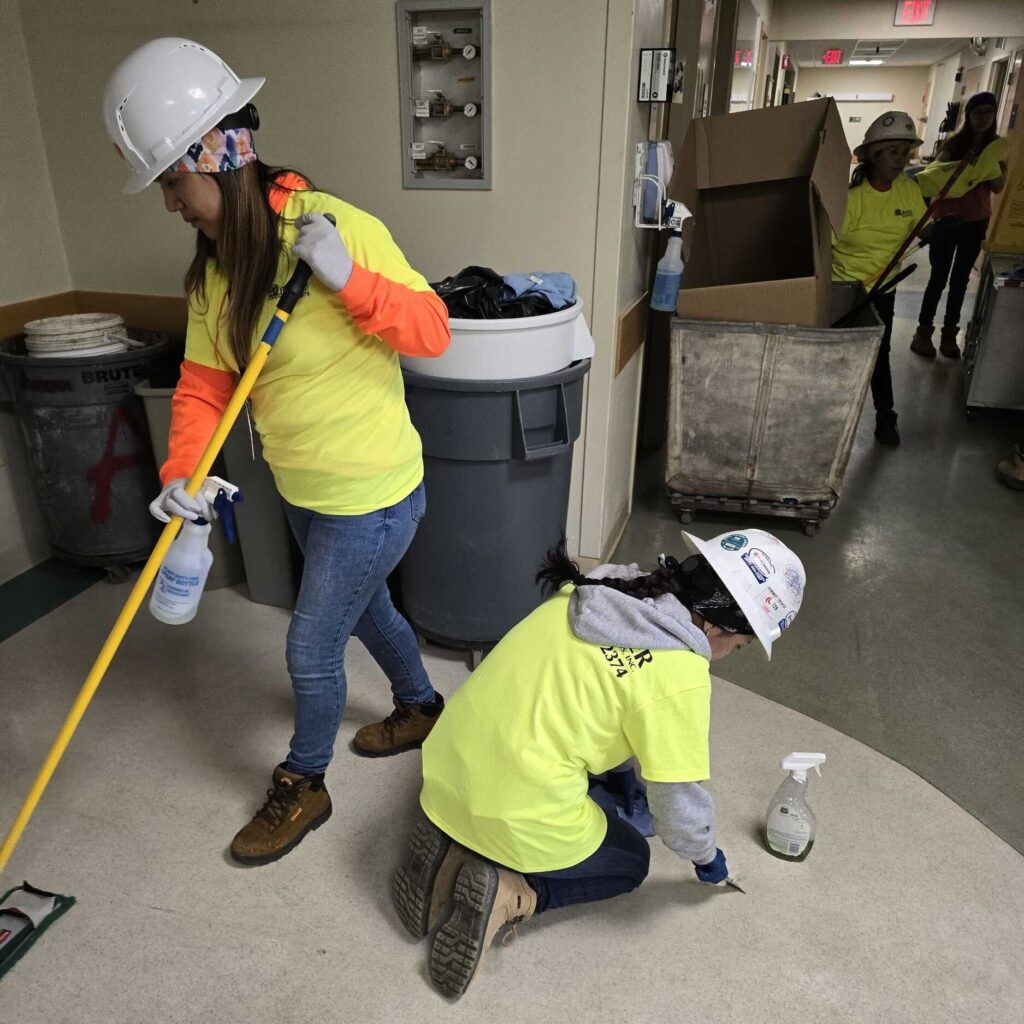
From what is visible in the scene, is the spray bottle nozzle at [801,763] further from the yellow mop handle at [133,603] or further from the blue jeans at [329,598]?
the yellow mop handle at [133,603]

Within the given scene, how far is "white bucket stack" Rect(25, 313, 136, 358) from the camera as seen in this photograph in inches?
105

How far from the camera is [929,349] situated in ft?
19.1

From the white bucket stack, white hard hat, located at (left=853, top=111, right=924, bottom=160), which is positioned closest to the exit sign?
white hard hat, located at (left=853, top=111, right=924, bottom=160)

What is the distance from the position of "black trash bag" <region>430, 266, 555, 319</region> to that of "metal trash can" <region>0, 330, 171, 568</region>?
3.83 ft

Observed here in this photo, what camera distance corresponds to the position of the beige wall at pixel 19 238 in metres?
2.79

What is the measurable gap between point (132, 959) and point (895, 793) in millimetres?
1752

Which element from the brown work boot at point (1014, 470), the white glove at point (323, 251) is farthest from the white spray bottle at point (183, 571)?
the brown work boot at point (1014, 470)

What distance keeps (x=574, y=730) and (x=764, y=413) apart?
2.16m

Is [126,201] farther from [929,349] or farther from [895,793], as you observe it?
[929,349]

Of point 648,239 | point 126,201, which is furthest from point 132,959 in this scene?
point 648,239

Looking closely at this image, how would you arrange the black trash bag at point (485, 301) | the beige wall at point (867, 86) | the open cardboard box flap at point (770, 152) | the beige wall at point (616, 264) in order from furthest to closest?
the beige wall at point (867, 86)
the open cardboard box flap at point (770, 152)
the beige wall at point (616, 264)
the black trash bag at point (485, 301)

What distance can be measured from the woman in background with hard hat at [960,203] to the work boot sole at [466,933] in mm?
4577

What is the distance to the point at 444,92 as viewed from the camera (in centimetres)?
252

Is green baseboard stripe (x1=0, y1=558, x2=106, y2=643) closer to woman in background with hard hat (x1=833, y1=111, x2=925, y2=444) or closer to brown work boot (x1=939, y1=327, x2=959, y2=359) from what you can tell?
woman in background with hard hat (x1=833, y1=111, x2=925, y2=444)
